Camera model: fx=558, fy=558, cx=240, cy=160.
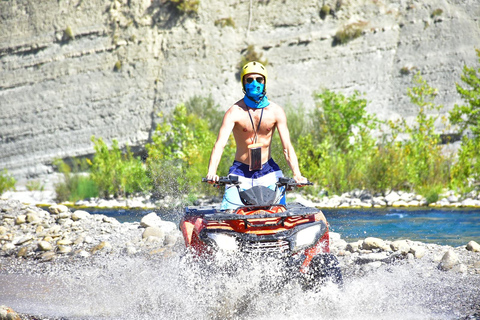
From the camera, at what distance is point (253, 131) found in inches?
231

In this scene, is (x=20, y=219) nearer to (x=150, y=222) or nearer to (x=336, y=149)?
(x=150, y=222)

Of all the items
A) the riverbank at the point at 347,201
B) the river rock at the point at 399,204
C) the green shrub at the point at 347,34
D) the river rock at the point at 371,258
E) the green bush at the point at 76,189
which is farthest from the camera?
the green shrub at the point at 347,34

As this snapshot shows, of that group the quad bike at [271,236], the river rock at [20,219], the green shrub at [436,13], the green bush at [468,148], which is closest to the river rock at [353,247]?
the quad bike at [271,236]

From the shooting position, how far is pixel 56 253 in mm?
9258

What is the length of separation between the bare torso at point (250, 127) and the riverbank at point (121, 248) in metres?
2.04

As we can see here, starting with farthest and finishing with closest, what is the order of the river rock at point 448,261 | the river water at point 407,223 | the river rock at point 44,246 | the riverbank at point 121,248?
1. the river water at point 407,223
2. the river rock at point 44,246
3. the riverbank at point 121,248
4. the river rock at point 448,261

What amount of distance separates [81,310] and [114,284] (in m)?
1.19

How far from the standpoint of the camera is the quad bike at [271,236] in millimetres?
4715

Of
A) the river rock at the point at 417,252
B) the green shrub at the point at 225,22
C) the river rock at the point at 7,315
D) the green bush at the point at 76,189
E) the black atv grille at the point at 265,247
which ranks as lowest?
the green bush at the point at 76,189

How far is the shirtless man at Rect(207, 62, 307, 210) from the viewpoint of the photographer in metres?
5.67

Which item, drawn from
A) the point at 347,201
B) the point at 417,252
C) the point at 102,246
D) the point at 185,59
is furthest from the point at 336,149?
the point at 417,252

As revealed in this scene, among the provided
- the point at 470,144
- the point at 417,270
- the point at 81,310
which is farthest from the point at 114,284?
the point at 470,144

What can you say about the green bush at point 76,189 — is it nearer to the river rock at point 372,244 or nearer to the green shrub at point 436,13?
the river rock at point 372,244

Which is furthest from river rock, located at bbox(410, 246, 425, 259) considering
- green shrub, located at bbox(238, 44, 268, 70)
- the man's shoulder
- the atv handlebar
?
green shrub, located at bbox(238, 44, 268, 70)
